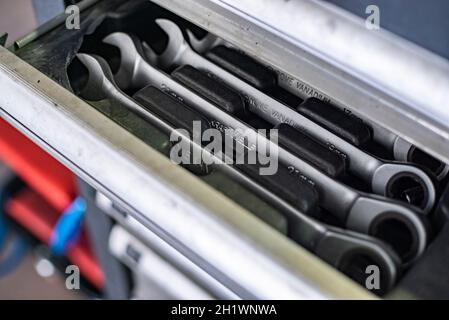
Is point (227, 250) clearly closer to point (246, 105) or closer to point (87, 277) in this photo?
point (246, 105)

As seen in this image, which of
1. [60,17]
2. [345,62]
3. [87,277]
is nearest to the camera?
[345,62]

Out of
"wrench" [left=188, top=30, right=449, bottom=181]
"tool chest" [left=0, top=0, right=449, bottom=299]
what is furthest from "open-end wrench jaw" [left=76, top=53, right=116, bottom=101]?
"wrench" [left=188, top=30, right=449, bottom=181]

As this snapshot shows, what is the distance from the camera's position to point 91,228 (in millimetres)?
1263

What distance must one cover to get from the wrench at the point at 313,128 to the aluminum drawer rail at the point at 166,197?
0.18 metres

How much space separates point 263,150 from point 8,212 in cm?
116

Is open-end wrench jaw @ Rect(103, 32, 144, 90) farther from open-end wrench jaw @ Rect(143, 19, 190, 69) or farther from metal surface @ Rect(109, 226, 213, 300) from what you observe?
metal surface @ Rect(109, 226, 213, 300)

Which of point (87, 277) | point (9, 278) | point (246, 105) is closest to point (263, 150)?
point (246, 105)

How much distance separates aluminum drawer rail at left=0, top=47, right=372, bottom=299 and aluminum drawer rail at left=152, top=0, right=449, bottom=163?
18 centimetres

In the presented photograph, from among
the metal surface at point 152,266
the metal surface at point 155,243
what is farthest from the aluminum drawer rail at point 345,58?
the metal surface at point 152,266

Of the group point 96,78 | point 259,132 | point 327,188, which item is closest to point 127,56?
point 96,78

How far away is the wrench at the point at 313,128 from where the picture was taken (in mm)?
744

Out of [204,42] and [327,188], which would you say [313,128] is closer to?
[327,188]

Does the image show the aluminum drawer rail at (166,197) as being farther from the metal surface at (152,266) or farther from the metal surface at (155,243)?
the metal surface at (152,266)
